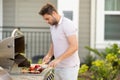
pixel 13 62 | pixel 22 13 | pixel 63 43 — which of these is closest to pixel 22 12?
pixel 22 13

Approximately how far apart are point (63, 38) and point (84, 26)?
6.29 meters

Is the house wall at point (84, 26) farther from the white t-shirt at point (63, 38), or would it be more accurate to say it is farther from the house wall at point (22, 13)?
the white t-shirt at point (63, 38)

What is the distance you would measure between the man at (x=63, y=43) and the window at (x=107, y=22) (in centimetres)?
608

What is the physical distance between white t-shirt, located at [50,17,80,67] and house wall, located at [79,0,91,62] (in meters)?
6.12

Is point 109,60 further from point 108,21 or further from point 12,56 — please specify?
point 12,56

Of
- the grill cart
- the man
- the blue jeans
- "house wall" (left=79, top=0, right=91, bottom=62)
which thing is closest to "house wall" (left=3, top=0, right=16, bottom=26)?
"house wall" (left=79, top=0, right=91, bottom=62)

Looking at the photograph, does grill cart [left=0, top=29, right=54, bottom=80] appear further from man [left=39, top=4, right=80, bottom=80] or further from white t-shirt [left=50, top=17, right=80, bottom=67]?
white t-shirt [left=50, top=17, right=80, bottom=67]

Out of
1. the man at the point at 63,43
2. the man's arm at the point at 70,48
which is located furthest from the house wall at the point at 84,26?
the man's arm at the point at 70,48

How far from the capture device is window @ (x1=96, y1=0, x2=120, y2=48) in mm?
11430

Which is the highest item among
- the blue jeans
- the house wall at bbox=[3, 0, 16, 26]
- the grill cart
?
the house wall at bbox=[3, 0, 16, 26]

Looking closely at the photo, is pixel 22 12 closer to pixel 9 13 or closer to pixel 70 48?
pixel 9 13

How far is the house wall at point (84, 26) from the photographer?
37.6 ft

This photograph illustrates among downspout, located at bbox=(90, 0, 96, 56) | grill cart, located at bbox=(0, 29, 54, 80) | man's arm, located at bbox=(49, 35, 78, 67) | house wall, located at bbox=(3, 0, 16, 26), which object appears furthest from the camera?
house wall, located at bbox=(3, 0, 16, 26)

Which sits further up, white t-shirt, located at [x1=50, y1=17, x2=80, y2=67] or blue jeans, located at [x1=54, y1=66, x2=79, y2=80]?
white t-shirt, located at [x1=50, y1=17, x2=80, y2=67]
